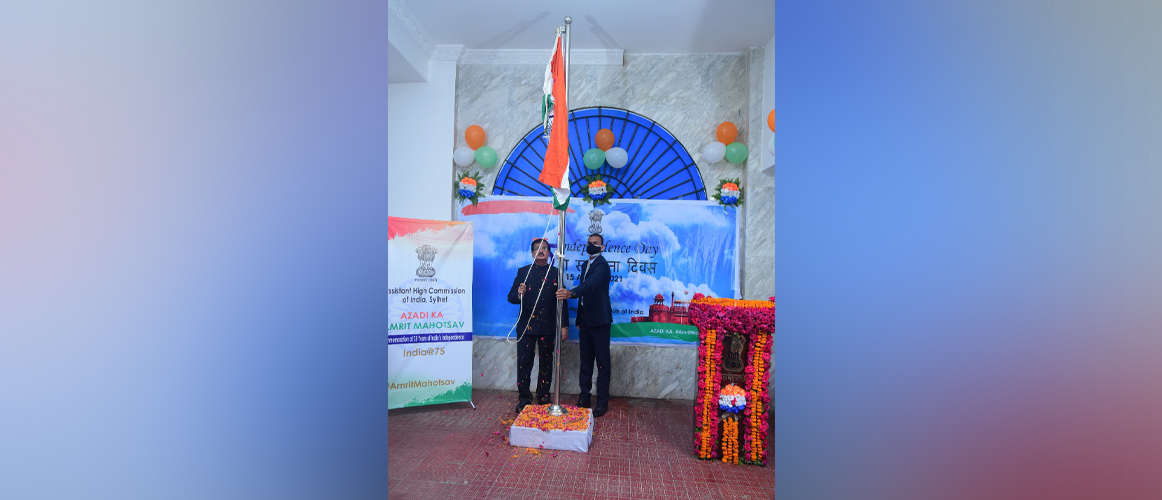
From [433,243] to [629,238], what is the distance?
6.04 ft

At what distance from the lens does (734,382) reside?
355 centimetres

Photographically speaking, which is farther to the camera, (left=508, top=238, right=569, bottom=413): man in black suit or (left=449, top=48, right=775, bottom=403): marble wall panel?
(left=449, top=48, right=775, bottom=403): marble wall panel

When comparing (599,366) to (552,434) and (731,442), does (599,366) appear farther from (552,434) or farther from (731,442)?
(731,442)

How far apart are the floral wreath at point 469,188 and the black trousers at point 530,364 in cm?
154

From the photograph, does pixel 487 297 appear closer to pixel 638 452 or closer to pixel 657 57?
pixel 638 452

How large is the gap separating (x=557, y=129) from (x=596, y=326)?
177 centimetres

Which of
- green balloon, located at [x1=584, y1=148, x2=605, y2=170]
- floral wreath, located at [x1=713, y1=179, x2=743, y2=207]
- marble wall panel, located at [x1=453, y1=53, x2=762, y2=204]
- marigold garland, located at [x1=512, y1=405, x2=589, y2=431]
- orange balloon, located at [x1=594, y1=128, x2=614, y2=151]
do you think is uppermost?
marble wall panel, located at [x1=453, y1=53, x2=762, y2=204]

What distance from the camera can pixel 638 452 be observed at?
359 cm

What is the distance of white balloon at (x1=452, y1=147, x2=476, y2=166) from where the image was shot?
507 cm

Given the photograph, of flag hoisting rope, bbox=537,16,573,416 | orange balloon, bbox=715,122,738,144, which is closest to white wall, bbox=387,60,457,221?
flag hoisting rope, bbox=537,16,573,416

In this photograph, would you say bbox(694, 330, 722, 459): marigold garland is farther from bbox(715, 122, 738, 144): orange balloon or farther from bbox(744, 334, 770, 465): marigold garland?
bbox(715, 122, 738, 144): orange balloon

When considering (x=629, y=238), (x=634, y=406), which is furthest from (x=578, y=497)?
(x=629, y=238)

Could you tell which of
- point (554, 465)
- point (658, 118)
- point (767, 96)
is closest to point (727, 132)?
point (767, 96)

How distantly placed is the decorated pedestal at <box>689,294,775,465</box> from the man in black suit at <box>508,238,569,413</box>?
1.44 m
